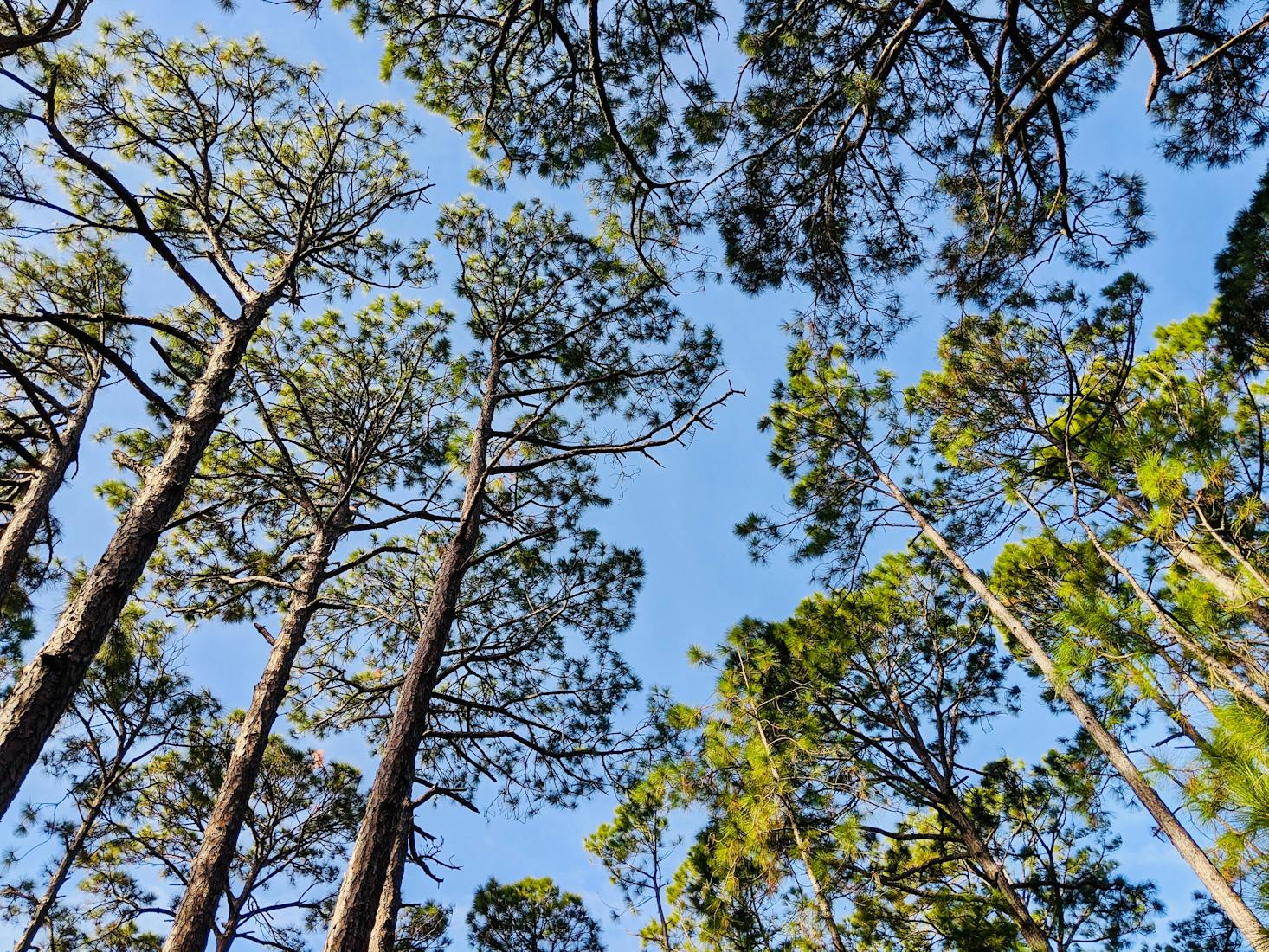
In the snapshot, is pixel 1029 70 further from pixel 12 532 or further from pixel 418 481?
pixel 12 532

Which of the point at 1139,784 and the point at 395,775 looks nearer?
the point at 395,775

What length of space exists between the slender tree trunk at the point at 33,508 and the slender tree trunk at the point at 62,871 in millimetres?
2666

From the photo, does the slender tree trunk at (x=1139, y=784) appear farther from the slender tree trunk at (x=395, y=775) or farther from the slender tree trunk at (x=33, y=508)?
the slender tree trunk at (x=33, y=508)

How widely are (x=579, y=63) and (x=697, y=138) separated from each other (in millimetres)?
919

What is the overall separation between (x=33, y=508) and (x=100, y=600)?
4890 millimetres

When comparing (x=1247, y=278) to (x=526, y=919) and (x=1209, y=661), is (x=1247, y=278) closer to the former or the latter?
(x=1209, y=661)

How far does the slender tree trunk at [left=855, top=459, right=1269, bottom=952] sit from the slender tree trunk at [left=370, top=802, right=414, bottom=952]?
17.2 ft

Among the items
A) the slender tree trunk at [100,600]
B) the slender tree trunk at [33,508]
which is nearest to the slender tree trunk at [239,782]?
the slender tree trunk at [100,600]

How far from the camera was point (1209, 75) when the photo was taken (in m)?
4.21

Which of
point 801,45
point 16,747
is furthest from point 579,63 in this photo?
point 16,747

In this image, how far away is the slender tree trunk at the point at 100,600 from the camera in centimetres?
282

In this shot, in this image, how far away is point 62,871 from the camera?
705 centimetres

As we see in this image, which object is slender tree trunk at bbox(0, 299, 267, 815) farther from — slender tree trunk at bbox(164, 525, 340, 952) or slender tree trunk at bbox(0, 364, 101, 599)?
slender tree trunk at bbox(0, 364, 101, 599)

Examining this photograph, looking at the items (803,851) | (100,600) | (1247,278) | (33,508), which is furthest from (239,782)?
(1247,278)
